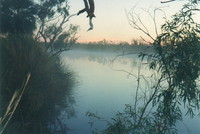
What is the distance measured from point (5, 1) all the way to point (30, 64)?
305 inches

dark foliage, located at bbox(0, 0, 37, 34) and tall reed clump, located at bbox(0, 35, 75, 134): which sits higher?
dark foliage, located at bbox(0, 0, 37, 34)

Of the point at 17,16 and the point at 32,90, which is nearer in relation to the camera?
the point at 32,90

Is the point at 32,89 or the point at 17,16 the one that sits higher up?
the point at 17,16

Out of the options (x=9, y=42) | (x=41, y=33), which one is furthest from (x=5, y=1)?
(x=9, y=42)

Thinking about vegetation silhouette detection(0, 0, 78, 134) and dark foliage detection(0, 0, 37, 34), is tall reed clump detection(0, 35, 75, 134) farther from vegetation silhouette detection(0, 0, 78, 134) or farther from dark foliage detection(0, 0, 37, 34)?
dark foliage detection(0, 0, 37, 34)

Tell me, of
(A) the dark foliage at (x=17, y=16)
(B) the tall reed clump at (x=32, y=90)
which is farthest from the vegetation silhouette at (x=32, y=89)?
(A) the dark foliage at (x=17, y=16)

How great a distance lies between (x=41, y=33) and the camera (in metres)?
12.2

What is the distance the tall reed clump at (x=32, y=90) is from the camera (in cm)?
465

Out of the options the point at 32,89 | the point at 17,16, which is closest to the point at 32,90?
the point at 32,89

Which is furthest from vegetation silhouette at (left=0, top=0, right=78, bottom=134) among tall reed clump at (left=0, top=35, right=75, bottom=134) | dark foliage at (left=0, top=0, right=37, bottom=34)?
dark foliage at (left=0, top=0, right=37, bottom=34)

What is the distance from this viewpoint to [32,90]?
206 inches

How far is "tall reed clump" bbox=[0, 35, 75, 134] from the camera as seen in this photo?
4.65 metres

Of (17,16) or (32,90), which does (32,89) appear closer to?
(32,90)

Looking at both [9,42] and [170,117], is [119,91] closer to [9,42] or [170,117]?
[9,42]
